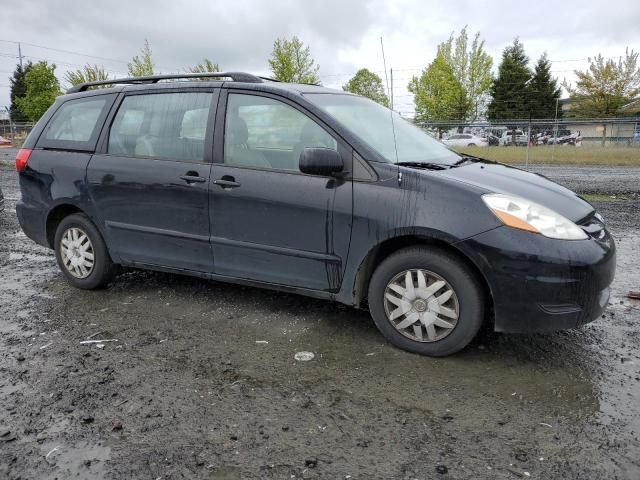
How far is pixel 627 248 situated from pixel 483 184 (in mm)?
3729

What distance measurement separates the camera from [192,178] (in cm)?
423

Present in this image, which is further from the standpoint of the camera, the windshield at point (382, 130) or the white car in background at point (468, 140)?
the white car in background at point (468, 140)

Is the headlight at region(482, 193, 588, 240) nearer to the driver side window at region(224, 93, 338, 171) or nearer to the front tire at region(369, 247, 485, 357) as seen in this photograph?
the front tire at region(369, 247, 485, 357)

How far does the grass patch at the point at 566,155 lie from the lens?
21281mm

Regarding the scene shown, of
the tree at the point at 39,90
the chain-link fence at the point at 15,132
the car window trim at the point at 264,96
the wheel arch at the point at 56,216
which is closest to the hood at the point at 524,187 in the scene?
the car window trim at the point at 264,96

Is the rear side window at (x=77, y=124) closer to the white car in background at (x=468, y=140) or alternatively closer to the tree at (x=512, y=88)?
the white car in background at (x=468, y=140)

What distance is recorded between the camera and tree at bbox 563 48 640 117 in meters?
45.7

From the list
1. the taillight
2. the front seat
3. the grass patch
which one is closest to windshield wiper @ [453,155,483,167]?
the front seat

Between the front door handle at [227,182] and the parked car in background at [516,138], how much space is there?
17.5 metres

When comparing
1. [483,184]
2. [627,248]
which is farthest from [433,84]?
[483,184]

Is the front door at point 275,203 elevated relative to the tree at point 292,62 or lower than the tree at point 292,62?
Answer: lower

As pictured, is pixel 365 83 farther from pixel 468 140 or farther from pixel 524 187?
pixel 524 187

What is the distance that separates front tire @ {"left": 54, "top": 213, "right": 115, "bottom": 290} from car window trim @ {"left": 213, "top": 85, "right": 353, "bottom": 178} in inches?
58.5

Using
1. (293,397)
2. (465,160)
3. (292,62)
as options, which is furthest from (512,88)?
(293,397)
